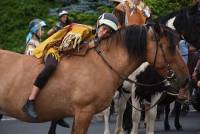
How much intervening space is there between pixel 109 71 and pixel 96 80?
0.23 metres

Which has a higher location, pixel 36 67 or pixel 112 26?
pixel 112 26

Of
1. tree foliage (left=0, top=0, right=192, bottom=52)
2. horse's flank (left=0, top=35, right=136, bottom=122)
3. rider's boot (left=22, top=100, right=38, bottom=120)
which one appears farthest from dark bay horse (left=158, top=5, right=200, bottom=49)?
tree foliage (left=0, top=0, right=192, bottom=52)

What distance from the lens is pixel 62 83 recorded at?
9.70m

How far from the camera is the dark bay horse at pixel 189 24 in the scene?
41.2 feet

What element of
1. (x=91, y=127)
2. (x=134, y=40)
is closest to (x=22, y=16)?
(x=91, y=127)

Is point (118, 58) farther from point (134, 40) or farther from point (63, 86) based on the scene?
point (63, 86)

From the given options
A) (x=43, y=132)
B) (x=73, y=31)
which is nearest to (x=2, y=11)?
(x=43, y=132)

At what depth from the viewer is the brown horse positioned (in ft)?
31.6

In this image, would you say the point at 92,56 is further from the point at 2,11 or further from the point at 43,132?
the point at 2,11

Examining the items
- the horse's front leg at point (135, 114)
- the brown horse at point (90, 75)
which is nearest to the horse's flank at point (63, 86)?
the brown horse at point (90, 75)

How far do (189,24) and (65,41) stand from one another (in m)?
3.34

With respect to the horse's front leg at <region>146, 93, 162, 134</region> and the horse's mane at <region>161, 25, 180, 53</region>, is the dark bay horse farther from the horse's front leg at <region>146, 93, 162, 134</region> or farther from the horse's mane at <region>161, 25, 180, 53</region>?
the horse's mane at <region>161, 25, 180, 53</region>

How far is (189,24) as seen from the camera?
12.6 meters

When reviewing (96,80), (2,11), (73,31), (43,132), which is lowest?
(43,132)
